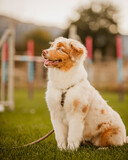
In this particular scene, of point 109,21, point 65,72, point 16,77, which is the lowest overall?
point 16,77

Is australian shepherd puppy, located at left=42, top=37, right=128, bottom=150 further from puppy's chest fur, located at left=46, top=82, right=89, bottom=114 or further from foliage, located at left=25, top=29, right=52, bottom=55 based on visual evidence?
foliage, located at left=25, top=29, right=52, bottom=55

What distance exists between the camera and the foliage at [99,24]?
39.7 metres

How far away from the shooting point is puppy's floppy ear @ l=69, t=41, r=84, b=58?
3.65 meters

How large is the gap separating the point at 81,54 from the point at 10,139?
210 cm

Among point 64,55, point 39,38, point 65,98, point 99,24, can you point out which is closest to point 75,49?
point 64,55

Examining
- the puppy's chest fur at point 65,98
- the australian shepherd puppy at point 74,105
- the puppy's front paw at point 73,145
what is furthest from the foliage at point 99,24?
the puppy's front paw at point 73,145

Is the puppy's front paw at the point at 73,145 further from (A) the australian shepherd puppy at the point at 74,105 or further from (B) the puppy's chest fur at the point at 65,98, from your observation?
(B) the puppy's chest fur at the point at 65,98

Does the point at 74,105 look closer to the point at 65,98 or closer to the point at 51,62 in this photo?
the point at 65,98

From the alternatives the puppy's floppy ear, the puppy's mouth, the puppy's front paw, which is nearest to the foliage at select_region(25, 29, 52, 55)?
the puppy's floppy ear

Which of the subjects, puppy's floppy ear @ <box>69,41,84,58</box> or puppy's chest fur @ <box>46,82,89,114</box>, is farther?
puppy's floppy ear @ <box>69,41,84,58</box>

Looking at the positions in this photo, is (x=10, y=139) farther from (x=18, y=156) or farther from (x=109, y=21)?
(x=109, y=21)

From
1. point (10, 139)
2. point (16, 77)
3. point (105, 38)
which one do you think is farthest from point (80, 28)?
point (10, 139)

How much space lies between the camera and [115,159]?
3.20 m

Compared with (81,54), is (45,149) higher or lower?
lower
